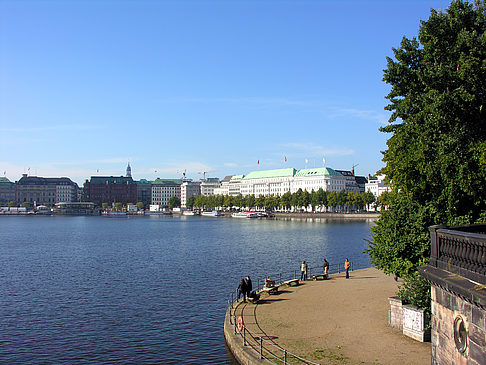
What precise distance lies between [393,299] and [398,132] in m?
10.4

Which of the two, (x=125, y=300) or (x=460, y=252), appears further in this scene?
(x=125, y=300)

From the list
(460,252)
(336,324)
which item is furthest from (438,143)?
(460,252)

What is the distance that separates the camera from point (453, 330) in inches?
579

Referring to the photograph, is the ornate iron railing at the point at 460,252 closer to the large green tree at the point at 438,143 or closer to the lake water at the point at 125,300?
the large green tree at the point at 438,143

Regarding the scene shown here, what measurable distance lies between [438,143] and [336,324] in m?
11.1

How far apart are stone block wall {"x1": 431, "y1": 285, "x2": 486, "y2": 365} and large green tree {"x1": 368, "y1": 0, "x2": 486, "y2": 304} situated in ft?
29.5

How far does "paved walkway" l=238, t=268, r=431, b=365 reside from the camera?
66.3ft

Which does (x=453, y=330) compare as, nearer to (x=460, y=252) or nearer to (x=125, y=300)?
(x=460, y=252)

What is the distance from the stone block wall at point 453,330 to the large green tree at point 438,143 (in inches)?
353

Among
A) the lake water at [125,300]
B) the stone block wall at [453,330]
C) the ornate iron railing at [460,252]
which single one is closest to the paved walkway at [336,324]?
the lake water at [125,300]

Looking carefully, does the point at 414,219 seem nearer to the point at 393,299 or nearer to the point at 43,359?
the point at 393,299

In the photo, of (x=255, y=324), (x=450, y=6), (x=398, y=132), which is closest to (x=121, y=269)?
(x=255, y=324)

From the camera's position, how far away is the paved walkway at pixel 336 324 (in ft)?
66.3

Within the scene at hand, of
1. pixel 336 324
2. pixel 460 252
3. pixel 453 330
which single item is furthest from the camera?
pixel 336 324
